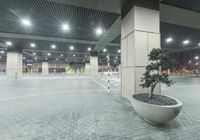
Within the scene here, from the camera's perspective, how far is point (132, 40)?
4.44 m

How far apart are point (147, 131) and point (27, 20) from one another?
772cm

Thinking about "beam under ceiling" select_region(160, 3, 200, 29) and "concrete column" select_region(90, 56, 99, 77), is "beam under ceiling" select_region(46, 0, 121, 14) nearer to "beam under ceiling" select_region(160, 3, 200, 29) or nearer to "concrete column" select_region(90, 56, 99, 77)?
"beam under ceiling" select_region(160, 3, 200, 29)

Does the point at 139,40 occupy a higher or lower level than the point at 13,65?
higher

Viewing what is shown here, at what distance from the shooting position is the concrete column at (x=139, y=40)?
4250 mm

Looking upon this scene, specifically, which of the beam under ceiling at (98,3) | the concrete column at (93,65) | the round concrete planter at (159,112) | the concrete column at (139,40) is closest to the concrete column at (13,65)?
the concrete column at (93,65)

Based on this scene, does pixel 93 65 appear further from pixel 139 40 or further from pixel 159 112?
pixel 159 112

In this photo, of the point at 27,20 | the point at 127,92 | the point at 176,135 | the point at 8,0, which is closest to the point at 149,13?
the point at 127,92

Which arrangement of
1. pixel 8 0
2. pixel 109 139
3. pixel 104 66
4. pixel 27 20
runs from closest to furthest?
pixel 109 139
pixel 8 0
pixel 27 20
pixel 104 66

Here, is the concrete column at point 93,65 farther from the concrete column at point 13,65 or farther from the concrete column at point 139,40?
the concrete column at point 139,40

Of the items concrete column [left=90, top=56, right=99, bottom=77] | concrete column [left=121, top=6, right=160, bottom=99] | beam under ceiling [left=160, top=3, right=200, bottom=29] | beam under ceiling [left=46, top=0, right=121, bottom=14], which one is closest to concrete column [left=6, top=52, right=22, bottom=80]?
concrete column [left=90, top=56, right=99, bottom=77]

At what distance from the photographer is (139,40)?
4.28 metres

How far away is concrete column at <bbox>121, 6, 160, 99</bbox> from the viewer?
4250 millimetres

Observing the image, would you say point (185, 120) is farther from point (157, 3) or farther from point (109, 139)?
point (157, 3)

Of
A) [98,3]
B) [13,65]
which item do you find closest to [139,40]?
[98,3]
